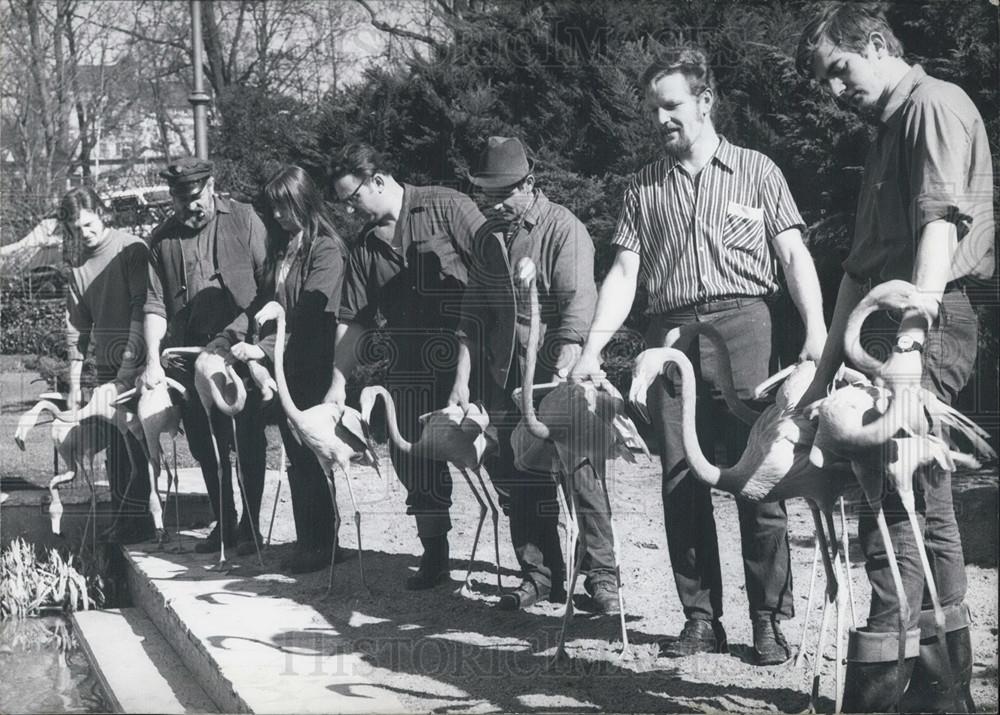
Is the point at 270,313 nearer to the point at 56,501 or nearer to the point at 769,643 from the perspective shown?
the point at 56,501

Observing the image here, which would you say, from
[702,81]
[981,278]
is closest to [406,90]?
[702,81]

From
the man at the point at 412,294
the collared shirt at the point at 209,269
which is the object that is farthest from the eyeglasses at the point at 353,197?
the collared shirt at the point at 209,269

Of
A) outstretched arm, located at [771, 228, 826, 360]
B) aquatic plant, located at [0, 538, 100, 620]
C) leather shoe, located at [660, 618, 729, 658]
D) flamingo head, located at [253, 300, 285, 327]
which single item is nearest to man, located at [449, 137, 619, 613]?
leather shoe, located at [660, 618, 729, 658]

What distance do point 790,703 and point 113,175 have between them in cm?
1054

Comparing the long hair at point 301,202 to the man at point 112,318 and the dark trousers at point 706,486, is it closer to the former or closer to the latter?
the man at point 112,318

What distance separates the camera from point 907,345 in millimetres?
2988

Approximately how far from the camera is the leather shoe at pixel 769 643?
401 centimetres

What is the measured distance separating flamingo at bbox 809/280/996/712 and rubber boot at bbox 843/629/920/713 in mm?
101

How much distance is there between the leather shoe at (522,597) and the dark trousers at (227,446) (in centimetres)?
181

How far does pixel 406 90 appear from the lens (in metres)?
7.81

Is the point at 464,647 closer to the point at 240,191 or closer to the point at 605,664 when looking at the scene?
the point at 605,664

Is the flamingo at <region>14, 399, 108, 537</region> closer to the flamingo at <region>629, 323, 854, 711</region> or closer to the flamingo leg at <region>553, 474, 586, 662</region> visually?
the flamingo leg at <region>553, 474, 586, 662</region>

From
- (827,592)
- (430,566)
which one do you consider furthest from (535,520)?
(827,592)

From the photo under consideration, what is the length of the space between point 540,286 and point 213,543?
2.80m
